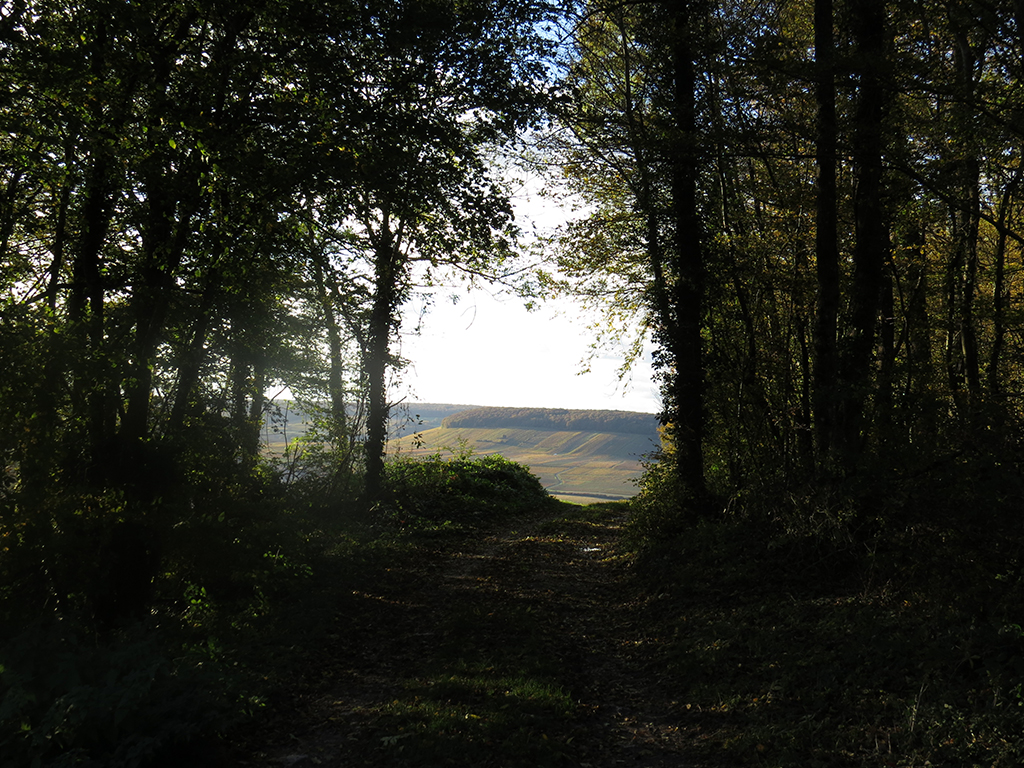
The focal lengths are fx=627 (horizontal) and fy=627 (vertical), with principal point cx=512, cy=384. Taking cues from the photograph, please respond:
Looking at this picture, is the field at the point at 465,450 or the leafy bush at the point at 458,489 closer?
the field at the point at 465,450

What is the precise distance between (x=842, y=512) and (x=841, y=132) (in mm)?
5738

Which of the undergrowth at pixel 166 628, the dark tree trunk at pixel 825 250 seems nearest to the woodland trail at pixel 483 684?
the undergrowth at pixel 166 628

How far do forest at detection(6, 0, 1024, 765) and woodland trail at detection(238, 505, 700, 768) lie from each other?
90cm

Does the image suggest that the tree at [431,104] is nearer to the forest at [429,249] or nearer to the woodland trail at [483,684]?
the forest at [429,249]

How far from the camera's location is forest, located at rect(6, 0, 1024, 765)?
634 cm

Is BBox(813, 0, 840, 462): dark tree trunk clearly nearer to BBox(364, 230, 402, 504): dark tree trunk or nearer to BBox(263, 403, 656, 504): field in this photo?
BBox(263, 403, 656, 504): field

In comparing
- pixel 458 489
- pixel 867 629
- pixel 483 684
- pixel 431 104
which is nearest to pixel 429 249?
pixel 431 104

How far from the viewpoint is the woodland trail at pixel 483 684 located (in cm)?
541

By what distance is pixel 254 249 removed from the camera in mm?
8953

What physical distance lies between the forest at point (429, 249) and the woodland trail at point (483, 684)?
0.90 meters

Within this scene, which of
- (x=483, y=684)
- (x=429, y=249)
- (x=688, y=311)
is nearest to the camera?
(x=483, y=684)

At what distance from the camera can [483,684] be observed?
21.9 feet

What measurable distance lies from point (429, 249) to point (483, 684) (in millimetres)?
10395

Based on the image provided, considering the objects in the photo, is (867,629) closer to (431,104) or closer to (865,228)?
(865,228)
